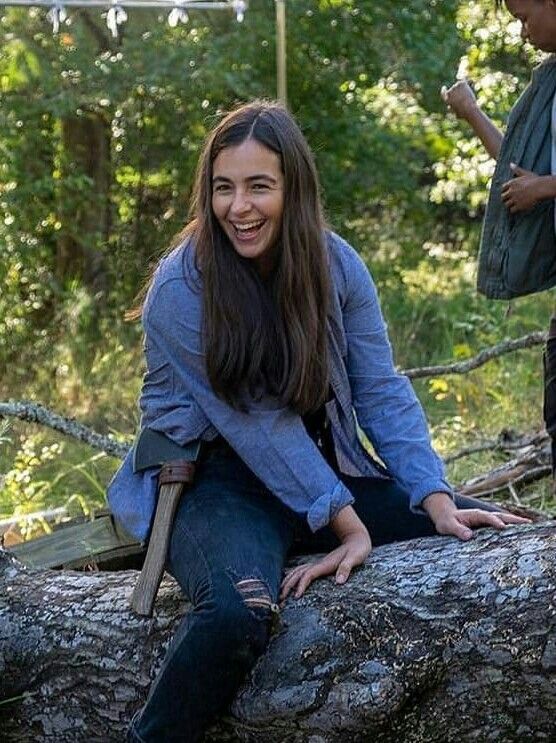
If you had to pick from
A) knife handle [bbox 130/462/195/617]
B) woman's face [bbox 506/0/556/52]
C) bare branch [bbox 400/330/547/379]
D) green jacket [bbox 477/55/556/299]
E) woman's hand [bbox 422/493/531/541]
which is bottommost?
bare branch [bbox 400/330/547/379]

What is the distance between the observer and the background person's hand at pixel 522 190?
122 inches

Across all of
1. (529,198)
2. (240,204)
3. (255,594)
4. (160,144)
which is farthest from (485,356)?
(160,144)

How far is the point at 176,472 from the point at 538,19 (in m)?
1.31

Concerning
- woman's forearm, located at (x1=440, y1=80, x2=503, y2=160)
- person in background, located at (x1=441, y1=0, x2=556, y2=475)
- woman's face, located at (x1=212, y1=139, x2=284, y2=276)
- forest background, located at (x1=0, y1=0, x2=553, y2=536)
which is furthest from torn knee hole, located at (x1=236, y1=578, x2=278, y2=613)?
forest background, located at (x1=0, y1=0, x2=553, y2=536)

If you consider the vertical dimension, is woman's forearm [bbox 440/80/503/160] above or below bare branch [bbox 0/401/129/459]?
above

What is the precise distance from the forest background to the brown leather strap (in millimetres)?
4526

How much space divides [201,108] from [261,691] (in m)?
6.58

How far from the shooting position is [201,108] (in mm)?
8758

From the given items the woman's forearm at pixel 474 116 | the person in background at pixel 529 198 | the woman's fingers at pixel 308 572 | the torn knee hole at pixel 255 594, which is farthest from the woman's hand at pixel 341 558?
the woman's forearm at pixel 474 116

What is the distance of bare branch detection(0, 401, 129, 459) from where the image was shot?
13.5 ft

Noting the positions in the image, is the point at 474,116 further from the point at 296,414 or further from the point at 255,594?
the point at 255,594

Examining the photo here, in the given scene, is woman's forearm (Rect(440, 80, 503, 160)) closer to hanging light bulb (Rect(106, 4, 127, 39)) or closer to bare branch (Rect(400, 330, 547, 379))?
bare branch (Rect(400, 330, 547, 379))

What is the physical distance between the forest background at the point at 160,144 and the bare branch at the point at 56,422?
3079 millimetres

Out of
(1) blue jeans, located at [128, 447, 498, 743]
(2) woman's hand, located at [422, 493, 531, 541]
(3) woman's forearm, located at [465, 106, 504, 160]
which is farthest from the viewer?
(3) woman's forearm, located at [465, 106, 504, 160]
